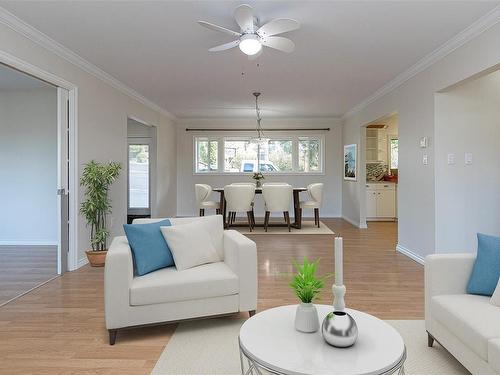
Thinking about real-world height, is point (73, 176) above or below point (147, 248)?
above

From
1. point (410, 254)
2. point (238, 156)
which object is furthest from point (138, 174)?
point (410, 254)

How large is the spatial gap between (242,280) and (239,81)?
354 cm

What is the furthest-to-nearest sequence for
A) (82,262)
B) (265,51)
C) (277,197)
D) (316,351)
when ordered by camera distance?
1. (277,197)
2. (82,262)
3. (265,51)
4. (316,351)

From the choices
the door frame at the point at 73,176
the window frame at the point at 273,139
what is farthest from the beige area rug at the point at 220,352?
the window frame at the point at 273,139

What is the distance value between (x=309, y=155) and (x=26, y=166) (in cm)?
623

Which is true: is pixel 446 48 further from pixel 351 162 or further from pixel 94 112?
pixel 351 162

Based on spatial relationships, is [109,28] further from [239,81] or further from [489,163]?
[489,163]

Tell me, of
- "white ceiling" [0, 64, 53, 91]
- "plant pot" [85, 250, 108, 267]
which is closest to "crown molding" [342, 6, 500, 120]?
"plant pot" [85, 250, 108, 267]

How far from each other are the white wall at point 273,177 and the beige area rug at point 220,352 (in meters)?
6.56

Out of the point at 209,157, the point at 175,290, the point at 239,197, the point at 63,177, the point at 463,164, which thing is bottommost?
the point at 175,290

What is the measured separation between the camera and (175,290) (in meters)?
2.41

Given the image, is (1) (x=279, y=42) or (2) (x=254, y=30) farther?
(1) (x=279, y=42)

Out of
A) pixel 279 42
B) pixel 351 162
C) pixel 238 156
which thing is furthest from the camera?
pixel 238 156

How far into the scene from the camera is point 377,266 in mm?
4270
